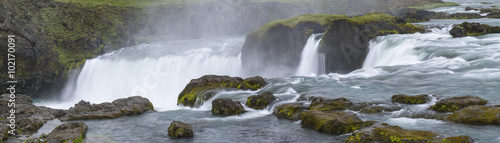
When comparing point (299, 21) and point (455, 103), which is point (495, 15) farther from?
point (455, 103)

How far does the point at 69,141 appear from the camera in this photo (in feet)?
57.4

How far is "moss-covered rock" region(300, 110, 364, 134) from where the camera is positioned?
1672 cm

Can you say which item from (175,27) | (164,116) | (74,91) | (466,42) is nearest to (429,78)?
(466,42)

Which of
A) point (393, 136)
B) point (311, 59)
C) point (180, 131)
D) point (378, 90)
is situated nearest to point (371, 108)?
point (378, 90)

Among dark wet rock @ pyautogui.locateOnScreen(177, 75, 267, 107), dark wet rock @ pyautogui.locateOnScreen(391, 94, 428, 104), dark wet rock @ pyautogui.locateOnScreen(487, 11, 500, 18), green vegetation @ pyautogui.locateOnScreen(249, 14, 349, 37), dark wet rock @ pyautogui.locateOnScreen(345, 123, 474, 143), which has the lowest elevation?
dark wet rock @ pyautogui.locateOnScreen(345, 123, 474, 143)

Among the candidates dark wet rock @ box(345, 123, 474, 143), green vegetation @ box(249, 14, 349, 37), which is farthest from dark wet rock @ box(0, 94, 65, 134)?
green vegetation @ box(249, 14, 349, 37)

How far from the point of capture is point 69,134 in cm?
1850

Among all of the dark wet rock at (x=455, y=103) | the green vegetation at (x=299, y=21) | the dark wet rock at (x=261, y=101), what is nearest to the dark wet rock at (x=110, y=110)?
the dark wet rock at (x=261, y=101)

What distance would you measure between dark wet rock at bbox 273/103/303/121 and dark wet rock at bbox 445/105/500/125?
7.20m

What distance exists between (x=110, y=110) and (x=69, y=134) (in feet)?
31.8

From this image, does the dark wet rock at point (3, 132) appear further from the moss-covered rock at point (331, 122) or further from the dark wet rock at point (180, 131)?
the moss-covered rock at point (331, 122)

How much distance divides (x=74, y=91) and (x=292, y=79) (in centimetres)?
3899

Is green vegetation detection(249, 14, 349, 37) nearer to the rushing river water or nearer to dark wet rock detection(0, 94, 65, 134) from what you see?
the rushing river water

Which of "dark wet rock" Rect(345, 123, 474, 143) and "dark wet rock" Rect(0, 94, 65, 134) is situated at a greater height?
"dark wet rock" Rect(0, 94, 65, 134)
